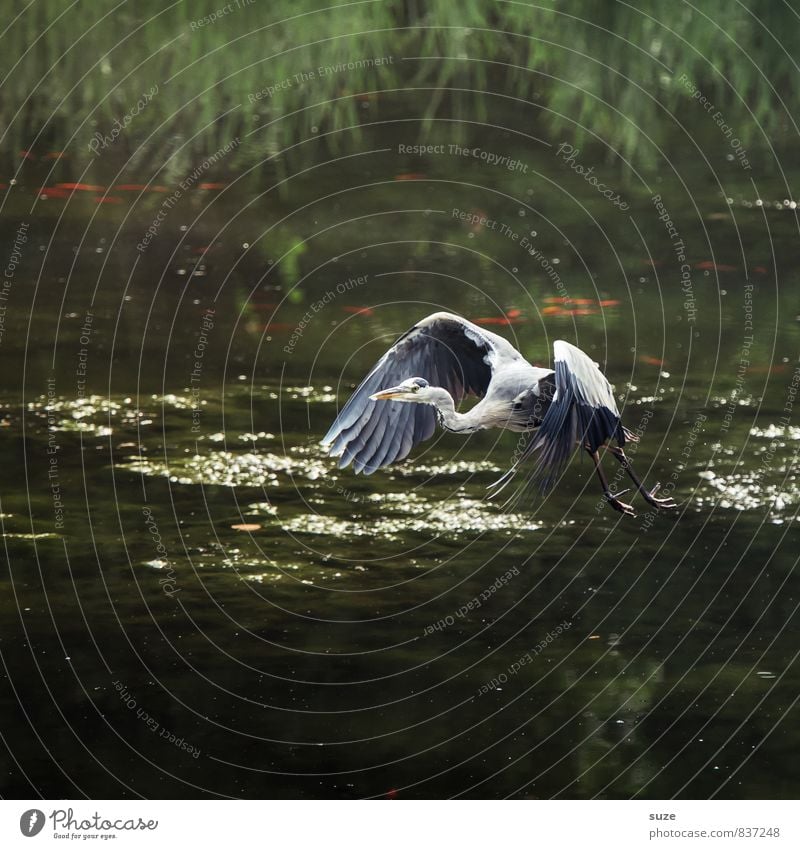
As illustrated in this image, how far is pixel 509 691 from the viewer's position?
5453 millimetres

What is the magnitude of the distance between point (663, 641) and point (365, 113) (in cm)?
398

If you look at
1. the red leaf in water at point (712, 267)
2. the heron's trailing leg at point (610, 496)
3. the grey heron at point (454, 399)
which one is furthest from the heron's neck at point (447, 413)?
the red leaf in water at point (712, 267)

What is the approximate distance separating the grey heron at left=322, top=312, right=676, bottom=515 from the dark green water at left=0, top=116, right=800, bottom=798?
1.21 feet

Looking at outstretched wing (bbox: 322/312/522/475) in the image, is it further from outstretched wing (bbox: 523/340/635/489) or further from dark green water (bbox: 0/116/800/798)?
outstretched wing (bbox: 523/340/635/489)

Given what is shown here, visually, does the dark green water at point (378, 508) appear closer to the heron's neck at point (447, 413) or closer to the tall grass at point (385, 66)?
the tall grass at point (385, 66)

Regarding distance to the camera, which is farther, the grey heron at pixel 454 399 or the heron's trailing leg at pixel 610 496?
the heron's trailing leg at pixel 610 496

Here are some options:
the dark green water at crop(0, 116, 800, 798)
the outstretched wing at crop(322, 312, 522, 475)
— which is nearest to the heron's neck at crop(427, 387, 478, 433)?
the outstretched wing at crop(322, 312, 522, 475)

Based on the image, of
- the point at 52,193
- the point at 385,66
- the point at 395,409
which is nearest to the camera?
the point at 395,409

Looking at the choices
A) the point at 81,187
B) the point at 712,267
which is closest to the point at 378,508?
the point at 712,267

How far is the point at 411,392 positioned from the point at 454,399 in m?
0.55

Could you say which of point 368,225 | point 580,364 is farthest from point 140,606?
point 368,225

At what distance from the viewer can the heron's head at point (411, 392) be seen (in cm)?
549

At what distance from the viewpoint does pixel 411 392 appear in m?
5.51

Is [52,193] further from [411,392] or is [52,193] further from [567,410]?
[567,410]
